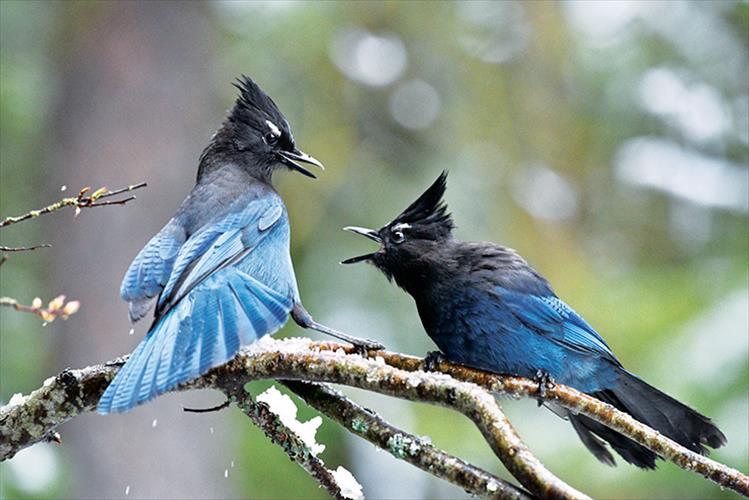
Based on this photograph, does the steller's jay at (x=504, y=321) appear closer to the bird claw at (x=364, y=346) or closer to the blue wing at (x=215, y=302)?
the blue wing at (x=215, y=302)

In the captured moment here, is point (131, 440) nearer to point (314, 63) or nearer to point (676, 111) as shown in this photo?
point (314, 63)

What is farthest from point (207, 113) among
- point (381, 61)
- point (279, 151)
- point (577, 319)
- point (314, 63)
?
point (577, 319)

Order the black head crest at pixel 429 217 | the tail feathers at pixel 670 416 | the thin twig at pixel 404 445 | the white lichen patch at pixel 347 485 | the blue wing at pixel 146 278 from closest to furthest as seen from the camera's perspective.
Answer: the thin twig at pixel 404 445
the white lichen patch at pixel 347 485
the blue wing at pixel 146 278
the tail feathers at pixel 670 416
the black head crest at pixel 429 217

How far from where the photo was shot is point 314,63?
29.1ft

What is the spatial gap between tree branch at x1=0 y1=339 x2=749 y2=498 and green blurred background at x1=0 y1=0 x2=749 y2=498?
9.64 ft

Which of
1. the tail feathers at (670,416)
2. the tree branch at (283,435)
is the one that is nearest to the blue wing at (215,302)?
the tree branch at (283,435)

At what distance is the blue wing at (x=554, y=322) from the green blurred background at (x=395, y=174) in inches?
83.7

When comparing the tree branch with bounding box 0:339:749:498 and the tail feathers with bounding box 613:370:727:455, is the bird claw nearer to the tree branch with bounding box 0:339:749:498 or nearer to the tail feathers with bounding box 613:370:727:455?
the tree branch with bounding box 0:339:749:498

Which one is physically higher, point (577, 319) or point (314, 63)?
point (314, 63)

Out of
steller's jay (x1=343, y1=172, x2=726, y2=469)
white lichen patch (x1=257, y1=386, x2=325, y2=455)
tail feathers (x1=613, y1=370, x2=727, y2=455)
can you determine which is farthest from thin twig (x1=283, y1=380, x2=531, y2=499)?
tail feathers (x1=613, y1=370, x2=727, y2=455)

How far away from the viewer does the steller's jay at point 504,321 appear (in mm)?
3944

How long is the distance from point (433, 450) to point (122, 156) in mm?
5355

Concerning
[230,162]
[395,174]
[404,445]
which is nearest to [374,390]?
[404,445]

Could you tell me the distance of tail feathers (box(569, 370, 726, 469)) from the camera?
12.2 feet
